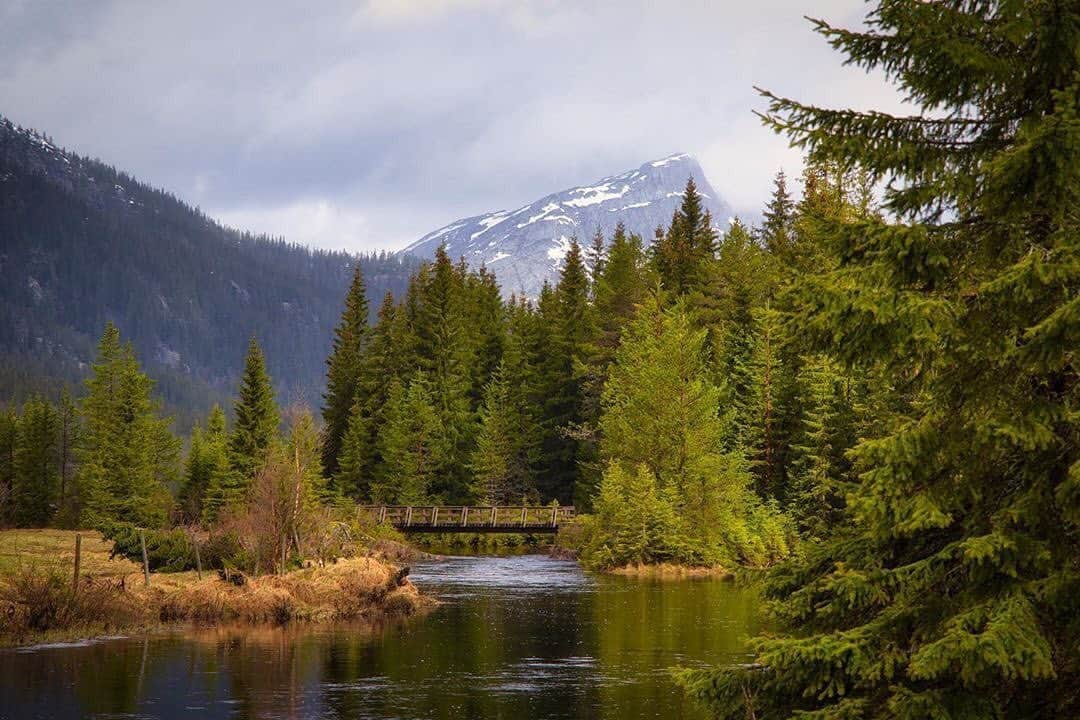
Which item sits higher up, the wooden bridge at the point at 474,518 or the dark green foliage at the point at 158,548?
the wooden bridge at the point at 474,518

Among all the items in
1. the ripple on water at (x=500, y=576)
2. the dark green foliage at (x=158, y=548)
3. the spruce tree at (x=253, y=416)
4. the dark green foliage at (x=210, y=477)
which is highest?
the spruce tree at (x=253, y=416)

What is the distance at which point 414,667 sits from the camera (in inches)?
1025

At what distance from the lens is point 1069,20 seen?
998 centimetres

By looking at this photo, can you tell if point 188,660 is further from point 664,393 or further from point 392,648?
point 664,393

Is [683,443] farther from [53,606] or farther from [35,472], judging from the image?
[35,472]

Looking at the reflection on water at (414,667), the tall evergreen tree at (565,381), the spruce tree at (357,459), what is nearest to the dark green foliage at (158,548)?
the reflection on water at (414,667)

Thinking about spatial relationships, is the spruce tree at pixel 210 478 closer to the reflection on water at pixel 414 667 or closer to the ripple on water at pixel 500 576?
the ripple on water at pixel 500 576

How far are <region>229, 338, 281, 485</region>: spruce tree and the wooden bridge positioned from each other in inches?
425

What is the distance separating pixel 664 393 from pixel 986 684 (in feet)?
152

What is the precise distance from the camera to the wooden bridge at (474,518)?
65.7 meters

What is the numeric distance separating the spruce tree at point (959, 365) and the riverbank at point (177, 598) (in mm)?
22370

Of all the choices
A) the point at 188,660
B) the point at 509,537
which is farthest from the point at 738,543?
the point at 188,660

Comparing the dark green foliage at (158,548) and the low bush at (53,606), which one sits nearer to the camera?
the low bush at (53,606)

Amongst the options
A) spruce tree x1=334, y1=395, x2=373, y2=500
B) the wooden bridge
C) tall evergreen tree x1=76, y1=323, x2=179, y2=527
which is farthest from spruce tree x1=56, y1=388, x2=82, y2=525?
the wooden bridge
